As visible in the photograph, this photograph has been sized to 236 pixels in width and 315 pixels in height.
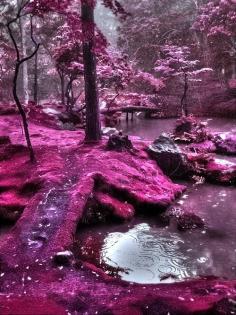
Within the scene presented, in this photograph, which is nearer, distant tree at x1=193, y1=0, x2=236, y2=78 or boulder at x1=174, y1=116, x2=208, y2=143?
boulder at x1=174, y1=116, x2=208, y2=143

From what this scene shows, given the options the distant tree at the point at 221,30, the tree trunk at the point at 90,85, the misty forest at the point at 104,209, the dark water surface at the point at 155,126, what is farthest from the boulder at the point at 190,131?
the distant tree at the point at 221,30

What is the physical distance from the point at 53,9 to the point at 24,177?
3856mm

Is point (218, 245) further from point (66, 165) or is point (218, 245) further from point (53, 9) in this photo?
point (53, 9)

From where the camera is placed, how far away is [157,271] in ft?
18.8

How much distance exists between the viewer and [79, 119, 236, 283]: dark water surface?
224 inches

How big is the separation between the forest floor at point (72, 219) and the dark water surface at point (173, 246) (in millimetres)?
421

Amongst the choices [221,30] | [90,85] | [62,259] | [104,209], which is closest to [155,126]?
[221,30]

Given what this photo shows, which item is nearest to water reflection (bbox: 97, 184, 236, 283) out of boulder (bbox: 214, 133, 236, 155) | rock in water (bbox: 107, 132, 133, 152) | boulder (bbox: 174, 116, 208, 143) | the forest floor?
the forest floor

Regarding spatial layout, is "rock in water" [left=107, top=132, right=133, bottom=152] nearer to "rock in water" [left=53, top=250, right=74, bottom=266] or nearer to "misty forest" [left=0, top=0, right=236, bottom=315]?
"misty forest" [left=0, top=0, right=236, bottom=315]

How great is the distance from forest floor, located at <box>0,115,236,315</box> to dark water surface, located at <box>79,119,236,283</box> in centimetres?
42

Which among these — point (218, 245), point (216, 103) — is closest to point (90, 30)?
point (218, 245)

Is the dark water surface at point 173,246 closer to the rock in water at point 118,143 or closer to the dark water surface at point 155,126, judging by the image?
the rock in water at point 118,143

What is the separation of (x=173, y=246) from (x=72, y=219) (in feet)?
6.10

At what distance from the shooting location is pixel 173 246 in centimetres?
654
